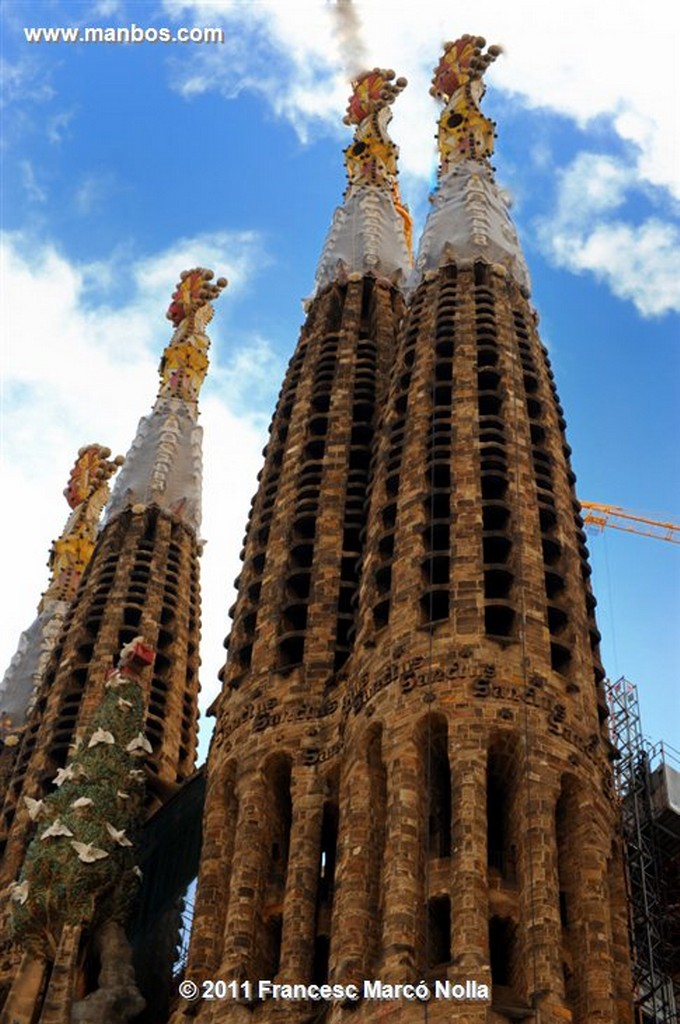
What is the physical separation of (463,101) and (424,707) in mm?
31764

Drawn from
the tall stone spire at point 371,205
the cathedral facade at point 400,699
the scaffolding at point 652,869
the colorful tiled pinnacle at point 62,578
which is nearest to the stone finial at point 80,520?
the colorful tiled pinnacle at point 62,578

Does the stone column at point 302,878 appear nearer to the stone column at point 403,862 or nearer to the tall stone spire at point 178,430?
the stone column at point 403,862

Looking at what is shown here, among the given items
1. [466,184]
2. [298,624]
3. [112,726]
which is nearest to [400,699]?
[298,624]

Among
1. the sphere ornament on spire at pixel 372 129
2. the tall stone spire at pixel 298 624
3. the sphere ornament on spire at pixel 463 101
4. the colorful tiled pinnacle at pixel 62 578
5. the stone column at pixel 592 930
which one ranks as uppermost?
the sphere ornament on spire at pixel 372 129

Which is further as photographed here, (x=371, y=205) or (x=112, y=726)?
(x=371, y=205)

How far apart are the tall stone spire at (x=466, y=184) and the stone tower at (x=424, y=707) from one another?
26 centimetres

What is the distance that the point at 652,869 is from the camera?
4559 cm

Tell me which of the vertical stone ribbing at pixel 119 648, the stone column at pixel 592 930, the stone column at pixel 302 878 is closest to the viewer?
the stone column at pixel 592 930

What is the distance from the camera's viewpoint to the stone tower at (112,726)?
139ft

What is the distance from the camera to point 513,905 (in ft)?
111

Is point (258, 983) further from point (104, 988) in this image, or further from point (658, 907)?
point (658, 907)

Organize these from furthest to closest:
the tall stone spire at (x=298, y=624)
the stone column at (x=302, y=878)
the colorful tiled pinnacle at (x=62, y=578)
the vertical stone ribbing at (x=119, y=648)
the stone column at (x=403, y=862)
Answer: the colorful tiled pinnacle at (x=62, y=578)
the vertical stone ribbing at (x=119, y=648)
the tall stone spire at (x=298, y=624)
the stone column at (x=302, y=878)
the stone column at (x=403, y=862)

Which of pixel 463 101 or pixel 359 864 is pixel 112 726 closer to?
pixel 359 864

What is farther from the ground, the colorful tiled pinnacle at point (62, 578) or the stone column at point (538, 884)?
the colorful tiled pinnacle at point (62, 578)
